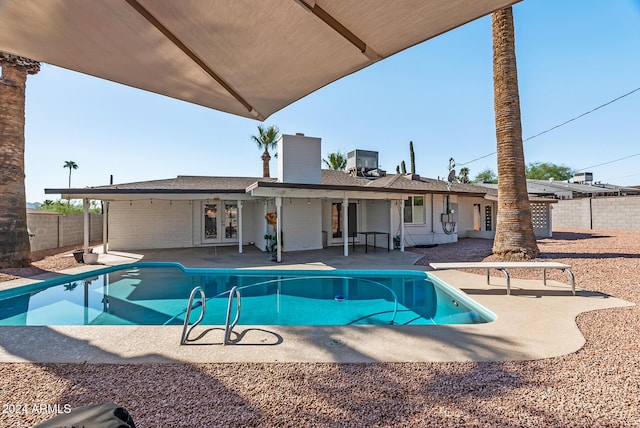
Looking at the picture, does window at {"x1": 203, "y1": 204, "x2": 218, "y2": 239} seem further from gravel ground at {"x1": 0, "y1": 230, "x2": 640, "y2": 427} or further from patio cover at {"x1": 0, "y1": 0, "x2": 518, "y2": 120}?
patio cover at {"x1": 0, "y1": 0, "x2": 518, "y2": 120}

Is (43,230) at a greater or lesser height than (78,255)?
greater

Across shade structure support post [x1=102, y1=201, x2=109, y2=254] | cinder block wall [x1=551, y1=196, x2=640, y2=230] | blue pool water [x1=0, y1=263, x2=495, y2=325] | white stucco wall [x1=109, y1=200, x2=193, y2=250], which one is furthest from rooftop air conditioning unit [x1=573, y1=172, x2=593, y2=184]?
shade structure support post [x1=102, y1=201, x2=109, y2=254]

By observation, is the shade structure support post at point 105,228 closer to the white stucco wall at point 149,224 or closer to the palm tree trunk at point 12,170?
the white stucco wall at point 149,224

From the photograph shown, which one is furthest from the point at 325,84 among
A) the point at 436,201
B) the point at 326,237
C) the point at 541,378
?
the point at 436,201

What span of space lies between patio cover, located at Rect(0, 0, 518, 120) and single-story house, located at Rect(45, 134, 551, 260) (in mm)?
9352

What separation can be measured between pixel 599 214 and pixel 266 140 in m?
25.2

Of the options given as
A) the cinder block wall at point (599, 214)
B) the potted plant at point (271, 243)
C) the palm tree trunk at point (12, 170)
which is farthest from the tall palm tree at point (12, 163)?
the cinder block wall at point (599, 214)

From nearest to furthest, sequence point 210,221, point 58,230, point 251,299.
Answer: point 251,299
point 58,230
point 210,221

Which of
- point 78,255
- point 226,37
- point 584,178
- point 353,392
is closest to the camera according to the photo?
point 226,37

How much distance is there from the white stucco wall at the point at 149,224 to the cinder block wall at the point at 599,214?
25233 millimetres

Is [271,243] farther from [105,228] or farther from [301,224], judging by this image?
[105,228]

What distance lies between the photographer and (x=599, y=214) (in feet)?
65.0

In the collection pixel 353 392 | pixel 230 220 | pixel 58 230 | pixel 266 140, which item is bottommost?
pixel 353 392

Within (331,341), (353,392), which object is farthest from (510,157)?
(353,392)
